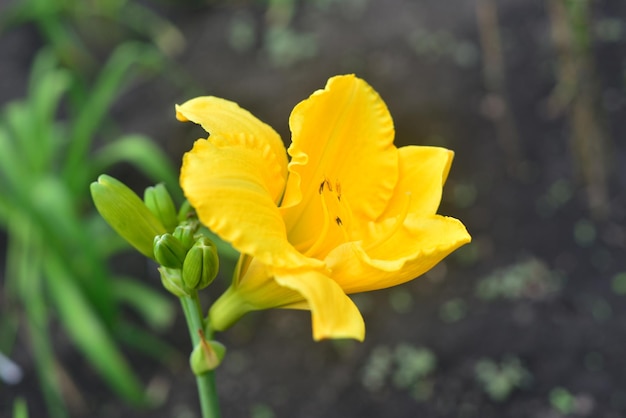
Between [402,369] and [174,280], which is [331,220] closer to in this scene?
[174,280]

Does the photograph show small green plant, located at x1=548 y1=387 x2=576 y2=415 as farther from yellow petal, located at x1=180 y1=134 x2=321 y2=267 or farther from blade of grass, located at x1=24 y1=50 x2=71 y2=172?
A: blade of grass, located at x1=24 y1=50 x2=71 y2=172

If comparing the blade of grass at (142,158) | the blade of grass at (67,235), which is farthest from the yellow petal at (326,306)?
the blade of grass at (142,158)

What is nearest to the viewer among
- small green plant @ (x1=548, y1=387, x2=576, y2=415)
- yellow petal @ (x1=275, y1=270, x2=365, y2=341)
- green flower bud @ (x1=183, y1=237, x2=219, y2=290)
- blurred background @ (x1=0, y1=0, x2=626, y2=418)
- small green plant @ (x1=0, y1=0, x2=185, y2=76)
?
yellow petal @ (x1=275, y1=270, x2=365, y2=341)

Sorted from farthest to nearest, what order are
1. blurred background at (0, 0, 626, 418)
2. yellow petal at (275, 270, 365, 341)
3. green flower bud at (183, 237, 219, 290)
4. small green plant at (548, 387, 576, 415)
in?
blurred background at (0, 0, 626, 418), small green plant at (548, 387, 576, 415), green flower bud at (183, 237, 219, 290), yellow petal at (275, 270, 365, 341)

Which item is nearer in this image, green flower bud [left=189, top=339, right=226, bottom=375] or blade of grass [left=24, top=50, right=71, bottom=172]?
green flower bud [left=189, top=339, right=226, bottom=375]

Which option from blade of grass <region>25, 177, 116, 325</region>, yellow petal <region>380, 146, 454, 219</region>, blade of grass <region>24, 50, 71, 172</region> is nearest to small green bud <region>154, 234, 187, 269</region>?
yellow petal <region>380, 146, 454, 219</region>

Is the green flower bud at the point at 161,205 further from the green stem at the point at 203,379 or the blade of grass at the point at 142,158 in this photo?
the blade of grass at the point at 142,158

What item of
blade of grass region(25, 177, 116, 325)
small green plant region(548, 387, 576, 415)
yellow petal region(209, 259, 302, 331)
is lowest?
small green plant region(548, 387, 576, 415)
